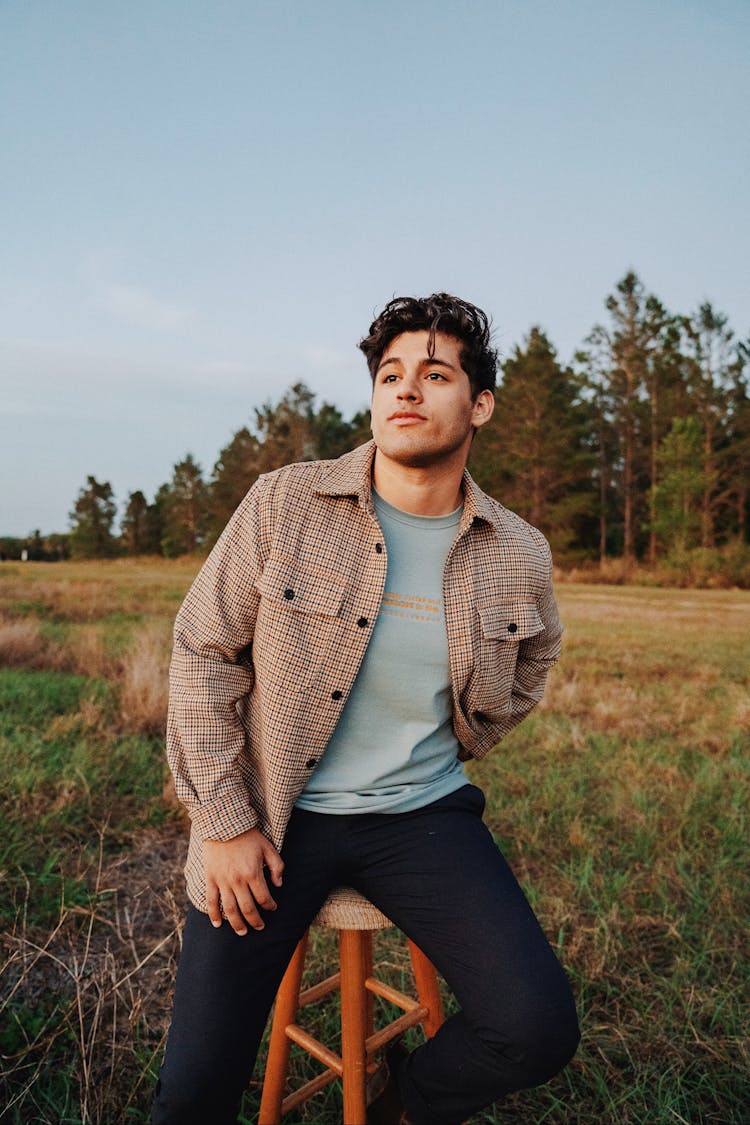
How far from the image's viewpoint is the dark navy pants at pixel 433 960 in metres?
1.59

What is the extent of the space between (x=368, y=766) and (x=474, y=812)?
1.23ft

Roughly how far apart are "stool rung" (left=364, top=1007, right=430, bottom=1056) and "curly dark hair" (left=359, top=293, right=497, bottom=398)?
1.79 m

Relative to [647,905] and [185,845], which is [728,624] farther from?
[185,845]

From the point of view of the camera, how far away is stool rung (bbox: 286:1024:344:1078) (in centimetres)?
191

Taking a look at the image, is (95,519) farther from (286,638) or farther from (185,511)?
(286,638)

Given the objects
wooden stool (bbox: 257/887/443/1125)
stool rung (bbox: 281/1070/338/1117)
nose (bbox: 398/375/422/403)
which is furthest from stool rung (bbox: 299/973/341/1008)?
nose (bbox: 398/375/422/403)

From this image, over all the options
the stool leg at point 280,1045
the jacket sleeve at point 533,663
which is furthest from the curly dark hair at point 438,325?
the stool leg at point 280,1045

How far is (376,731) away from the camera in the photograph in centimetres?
194

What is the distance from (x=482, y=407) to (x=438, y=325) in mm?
304

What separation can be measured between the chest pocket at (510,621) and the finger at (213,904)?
922mm

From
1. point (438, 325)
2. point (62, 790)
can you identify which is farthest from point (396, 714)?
point (62, 790)

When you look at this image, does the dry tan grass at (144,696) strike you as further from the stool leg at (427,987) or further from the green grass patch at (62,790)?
the stool leg at (427,987)

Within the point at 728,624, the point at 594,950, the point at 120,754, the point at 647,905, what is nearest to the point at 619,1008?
the point at 594,950

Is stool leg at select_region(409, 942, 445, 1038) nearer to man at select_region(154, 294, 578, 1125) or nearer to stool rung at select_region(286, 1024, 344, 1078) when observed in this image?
man at select_region(154, 294, 578, 1125)
